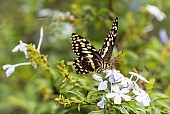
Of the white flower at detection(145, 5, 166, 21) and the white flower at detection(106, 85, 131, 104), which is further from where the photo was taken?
the white flower at detection(145, 5, 166, 21)

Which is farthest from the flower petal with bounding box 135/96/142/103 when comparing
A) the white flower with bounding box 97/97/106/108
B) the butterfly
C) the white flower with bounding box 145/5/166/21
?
the white flower with bounding box 145/5/166/21

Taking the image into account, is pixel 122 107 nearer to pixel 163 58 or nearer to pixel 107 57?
pixel 107 57

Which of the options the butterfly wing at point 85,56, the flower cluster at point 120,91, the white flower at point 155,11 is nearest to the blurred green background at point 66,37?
the white flower at point 155,11

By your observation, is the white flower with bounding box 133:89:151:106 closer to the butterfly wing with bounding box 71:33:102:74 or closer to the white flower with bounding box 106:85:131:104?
the white flower with bounding box 106:85:131:104

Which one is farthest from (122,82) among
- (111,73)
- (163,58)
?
(163,58)

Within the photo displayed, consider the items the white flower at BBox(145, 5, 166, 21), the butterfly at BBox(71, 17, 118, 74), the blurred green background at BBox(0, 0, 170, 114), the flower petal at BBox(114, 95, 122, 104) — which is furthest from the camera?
the white flower at BBox(145, 5, 166, 21)

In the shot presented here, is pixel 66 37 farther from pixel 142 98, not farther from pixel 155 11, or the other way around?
pixel 142 98

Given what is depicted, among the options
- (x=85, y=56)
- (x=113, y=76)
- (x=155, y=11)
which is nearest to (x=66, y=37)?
(x=155, y=11)

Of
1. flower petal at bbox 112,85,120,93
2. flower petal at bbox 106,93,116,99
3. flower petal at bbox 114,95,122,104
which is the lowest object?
flower petal at bbox 114,95,122,104
